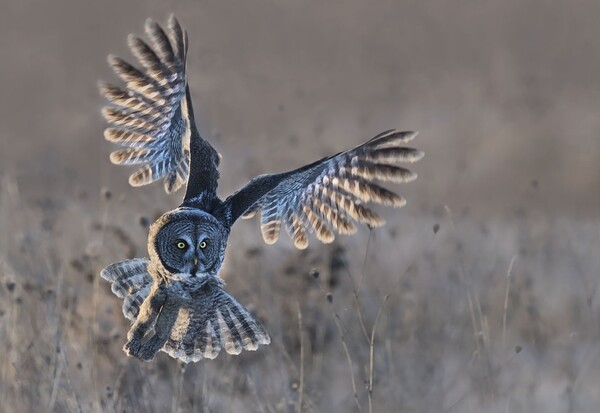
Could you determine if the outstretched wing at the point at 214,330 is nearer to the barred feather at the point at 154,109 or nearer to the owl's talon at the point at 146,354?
the owl's talon at the point at 146,354

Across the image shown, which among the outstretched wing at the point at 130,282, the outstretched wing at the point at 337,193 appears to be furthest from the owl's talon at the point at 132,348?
the outstretched wing at the point at 337,193

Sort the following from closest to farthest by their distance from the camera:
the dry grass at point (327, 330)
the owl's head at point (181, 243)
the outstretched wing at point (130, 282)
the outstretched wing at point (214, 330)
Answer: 1. the owl's head at point (181, 243)
2. the outstretched wing at point (214, 330)
3. the outstretched wing at point (130, 282)
4. the dry grass at point (327, 330)

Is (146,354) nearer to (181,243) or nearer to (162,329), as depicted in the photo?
(162,329)

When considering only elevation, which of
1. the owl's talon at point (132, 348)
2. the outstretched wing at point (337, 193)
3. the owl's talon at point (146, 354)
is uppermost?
the outstretched wing at point (337, 193)

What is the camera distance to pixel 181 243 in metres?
6.36

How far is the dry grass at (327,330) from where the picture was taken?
7266mm

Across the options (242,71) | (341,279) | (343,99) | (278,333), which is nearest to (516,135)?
(343,99)

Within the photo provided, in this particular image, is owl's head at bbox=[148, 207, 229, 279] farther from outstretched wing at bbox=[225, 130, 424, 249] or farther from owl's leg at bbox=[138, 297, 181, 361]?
outstretched wing at bbox=[225, 130, 424, 249]

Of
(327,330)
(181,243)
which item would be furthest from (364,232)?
(181,243)

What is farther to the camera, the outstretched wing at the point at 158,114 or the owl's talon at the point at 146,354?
the outstretched wing at the point at 158,114

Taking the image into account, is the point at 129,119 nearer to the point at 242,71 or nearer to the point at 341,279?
the point at 341,279

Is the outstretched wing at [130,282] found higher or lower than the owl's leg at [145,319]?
higher

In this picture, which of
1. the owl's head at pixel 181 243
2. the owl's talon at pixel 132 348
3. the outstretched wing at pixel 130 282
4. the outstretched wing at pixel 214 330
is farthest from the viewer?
the outstretched wing at pixel 130 282

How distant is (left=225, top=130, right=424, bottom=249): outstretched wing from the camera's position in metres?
7.06
